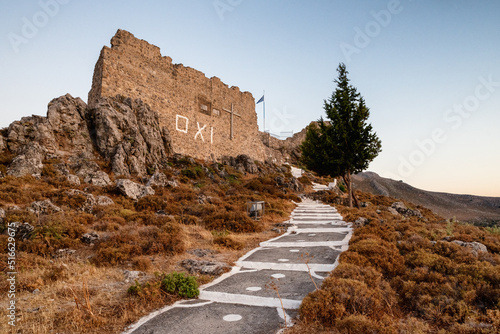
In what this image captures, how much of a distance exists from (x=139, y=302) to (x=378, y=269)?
5.12 meters

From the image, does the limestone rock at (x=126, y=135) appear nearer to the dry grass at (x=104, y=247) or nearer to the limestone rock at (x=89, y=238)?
the dry grass at (x=104, y=247)

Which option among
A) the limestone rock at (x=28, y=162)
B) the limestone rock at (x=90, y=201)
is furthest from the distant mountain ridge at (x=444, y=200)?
the limestone rock at (x=28, y=162)

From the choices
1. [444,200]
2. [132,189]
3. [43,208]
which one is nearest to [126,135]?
[132,189]

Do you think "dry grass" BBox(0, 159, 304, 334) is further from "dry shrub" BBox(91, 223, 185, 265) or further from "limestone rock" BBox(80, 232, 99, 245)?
"limestone rock" BBox(80, 232, 99, 245)

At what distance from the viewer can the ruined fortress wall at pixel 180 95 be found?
2077 centimetres

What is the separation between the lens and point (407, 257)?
648 cm

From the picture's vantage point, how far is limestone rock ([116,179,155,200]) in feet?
44.7

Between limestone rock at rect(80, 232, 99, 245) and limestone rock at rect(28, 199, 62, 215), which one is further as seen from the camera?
limestone rock at rect(28, 199, 62, 215)

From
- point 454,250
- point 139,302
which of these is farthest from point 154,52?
point 454,250

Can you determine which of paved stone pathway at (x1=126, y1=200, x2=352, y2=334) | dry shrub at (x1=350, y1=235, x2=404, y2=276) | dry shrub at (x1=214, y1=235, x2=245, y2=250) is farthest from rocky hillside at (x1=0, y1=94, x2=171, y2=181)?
dry shrub at (x1=350, y1=235, x2=404, y2=276)

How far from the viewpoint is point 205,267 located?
673 centimetres

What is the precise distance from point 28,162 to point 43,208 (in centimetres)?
555

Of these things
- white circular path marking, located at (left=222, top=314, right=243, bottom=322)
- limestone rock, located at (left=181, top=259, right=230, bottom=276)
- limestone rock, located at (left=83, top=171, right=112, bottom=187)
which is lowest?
white circular path marking, located at (left=222, top=314, right=243, bottom=322)

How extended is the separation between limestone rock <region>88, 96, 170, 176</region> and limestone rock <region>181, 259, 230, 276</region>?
11.7 meters
